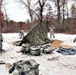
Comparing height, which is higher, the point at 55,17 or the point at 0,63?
the point at 55,17

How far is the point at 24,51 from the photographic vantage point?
13.8 m

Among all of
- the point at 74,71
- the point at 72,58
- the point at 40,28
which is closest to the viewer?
the point at 74,71

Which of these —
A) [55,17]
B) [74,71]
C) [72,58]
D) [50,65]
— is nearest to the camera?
[74,71]

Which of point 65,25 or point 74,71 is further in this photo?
point 65,25

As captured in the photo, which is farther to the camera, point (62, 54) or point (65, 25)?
point (65, 25)

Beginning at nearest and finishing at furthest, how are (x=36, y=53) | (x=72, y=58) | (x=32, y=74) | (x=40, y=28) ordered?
1. (x=32, y=74)
2. (x=72, y=58)
3. (x=36, y=53)
4. (x=40, y=28)

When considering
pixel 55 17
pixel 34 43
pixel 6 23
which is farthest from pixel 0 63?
pixel 6 23

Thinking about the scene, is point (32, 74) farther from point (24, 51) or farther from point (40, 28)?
point (40, 28)

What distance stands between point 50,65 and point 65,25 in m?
27.0

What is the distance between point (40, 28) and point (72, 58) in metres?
7.69

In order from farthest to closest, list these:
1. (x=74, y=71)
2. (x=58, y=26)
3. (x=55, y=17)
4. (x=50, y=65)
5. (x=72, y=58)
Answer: (x=55, y=17)
(x=58, y=26)
(x=72, y=58)
(x=50, y=65)
(x=74, y=71)

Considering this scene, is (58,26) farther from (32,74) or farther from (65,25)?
(32,74)

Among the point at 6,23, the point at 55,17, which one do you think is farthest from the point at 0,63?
the point at 6,23

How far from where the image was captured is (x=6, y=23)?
4519cm
